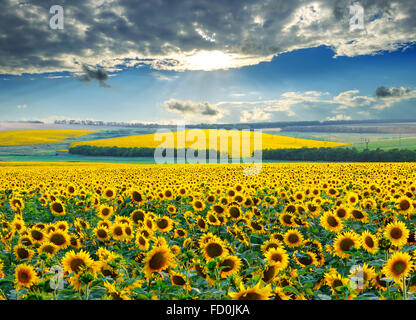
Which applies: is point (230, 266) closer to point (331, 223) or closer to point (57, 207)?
point (331, 223)

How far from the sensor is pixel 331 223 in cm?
562

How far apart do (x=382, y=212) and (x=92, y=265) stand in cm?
648

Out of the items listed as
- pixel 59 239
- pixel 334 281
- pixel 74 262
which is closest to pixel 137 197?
pixel 59 239

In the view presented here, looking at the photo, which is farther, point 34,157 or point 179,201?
point 34,157

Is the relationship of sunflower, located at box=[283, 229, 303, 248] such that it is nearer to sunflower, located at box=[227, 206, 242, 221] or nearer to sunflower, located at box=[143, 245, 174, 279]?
sunflower, located at box=[227, 206, 242, 221]

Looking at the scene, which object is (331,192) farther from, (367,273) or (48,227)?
(48,227)

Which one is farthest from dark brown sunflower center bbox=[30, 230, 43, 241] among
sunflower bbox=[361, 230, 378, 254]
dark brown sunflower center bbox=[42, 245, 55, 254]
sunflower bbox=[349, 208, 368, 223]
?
sunflower bbox=[349, 208, 368, 223]

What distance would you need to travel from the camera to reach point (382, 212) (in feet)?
23.1

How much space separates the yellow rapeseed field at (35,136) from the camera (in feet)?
316

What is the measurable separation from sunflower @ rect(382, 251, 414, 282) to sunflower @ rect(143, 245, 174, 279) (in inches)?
84.6

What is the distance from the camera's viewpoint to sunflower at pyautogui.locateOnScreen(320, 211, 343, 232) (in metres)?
5.53

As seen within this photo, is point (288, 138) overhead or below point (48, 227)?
overhead

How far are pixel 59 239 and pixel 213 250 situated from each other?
2421mm
